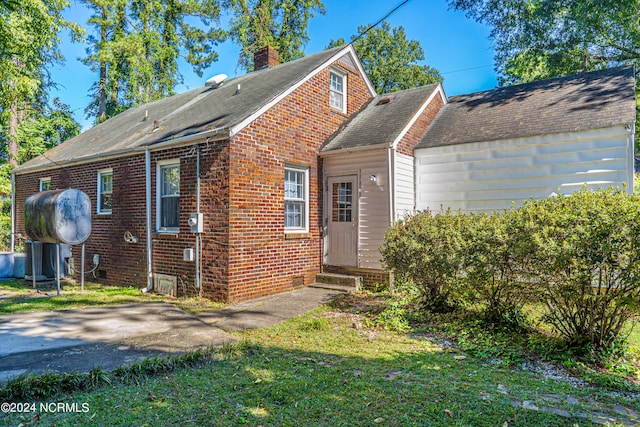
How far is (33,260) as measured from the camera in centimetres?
927

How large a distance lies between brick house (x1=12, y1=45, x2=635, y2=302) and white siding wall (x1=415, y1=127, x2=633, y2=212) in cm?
12

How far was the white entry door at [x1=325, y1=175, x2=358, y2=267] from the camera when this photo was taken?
368 inches

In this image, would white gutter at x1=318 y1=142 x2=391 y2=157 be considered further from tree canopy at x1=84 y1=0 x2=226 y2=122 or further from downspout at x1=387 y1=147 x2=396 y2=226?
tree canopy at x1=84 y1=0 x2=226 y2=122

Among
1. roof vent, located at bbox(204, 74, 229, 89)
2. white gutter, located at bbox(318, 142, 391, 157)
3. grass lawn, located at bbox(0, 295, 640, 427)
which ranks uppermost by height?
roof vent, located at bbox(204, 74, 229, 89)

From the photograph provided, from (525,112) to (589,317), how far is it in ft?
22.2

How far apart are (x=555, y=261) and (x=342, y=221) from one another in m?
5.64

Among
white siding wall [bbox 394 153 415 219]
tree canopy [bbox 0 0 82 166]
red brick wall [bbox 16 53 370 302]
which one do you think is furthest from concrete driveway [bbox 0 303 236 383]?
tree canopy [bbox 0 0 82 166]

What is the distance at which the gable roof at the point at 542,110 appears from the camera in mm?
8289

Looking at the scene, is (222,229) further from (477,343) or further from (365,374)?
(477,343)

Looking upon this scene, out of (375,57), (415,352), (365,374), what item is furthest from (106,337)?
(375,57)

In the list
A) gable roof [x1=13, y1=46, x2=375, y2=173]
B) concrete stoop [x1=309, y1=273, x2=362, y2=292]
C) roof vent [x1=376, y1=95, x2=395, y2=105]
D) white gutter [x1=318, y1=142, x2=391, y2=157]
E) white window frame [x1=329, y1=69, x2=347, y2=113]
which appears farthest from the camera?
roof vent [x1=376, y1=95, x2=395, y2=105]

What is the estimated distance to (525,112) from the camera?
9.70 meters

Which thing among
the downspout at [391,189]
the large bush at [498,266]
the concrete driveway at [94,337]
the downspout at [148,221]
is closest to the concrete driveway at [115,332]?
the concrete driveway at [94,337]

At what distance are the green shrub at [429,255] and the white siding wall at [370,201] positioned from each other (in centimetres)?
180
